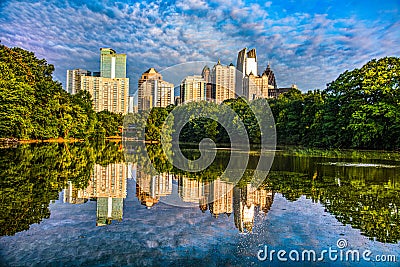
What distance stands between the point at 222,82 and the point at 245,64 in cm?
1410

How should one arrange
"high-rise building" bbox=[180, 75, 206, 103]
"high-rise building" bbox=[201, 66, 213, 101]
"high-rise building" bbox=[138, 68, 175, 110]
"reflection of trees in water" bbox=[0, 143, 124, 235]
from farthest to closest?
"high-rise building" bbox=[138, 68, 175, 110], "high-rise building" bbox=[201, 66, 213, 101], "high-rise building" bbox=[180, 75, 206, 103], "reflection of trees in water" bbox=[0, 143, 124, 235]

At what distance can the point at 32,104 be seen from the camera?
115 feet

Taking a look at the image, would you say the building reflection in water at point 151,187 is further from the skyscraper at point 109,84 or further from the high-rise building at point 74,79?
the high-rise building at point 74,79

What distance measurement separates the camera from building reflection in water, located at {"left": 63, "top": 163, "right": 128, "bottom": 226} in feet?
22.0

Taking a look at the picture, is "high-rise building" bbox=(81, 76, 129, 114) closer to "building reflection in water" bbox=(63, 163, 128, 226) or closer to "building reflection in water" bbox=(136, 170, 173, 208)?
"building reflection in water" bbox=(136, 170, 173, 208)

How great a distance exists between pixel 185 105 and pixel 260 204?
50614 mm

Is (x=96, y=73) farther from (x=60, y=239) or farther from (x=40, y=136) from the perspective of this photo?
(x=60, y=239)

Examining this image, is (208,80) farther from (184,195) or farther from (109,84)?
(109,84)

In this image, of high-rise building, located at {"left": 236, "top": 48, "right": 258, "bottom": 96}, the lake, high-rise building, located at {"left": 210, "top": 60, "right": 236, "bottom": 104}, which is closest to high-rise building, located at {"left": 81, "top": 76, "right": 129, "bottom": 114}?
high-rise building, located at {"left": 236, "top": 48, "right": 258, "bottom": 96}

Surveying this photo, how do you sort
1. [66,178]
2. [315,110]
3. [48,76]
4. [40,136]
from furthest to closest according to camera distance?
[48,76]
[315,110]
[40,136]
[66,178]

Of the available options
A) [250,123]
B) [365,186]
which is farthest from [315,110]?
[365,186]

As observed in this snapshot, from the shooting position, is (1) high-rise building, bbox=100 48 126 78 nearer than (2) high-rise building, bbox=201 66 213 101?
No

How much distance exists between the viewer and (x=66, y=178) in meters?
11.1

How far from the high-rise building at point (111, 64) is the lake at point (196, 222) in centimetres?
8473
